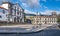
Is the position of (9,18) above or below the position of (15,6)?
below

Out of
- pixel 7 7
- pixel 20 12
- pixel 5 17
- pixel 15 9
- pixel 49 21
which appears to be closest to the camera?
pixel 5 17

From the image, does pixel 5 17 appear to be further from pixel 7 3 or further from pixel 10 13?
pixel 7 3

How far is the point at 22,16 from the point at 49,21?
87.3 ft

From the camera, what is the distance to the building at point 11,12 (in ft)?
238

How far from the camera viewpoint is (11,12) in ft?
264

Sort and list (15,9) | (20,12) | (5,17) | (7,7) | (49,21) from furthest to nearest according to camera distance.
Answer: (49,21) < (20,12) < (15,9) < (7,7) < (5,17)

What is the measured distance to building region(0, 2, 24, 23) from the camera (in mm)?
72656

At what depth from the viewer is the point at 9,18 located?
251 ft

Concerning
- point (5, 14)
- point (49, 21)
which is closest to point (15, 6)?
point (5, 14)

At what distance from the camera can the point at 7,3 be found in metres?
81.4

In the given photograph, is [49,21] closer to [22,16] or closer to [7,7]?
[22,16]

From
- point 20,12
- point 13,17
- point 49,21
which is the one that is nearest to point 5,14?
point 13,17

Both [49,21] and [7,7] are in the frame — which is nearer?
[7,7]

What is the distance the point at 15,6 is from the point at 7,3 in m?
6.52
